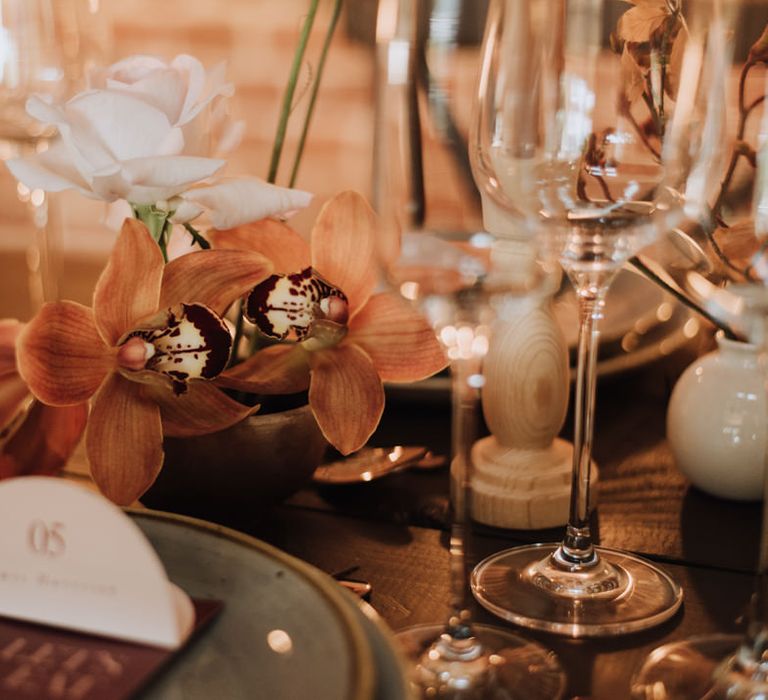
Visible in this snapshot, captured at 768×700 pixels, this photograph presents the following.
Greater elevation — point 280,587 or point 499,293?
point 499,293

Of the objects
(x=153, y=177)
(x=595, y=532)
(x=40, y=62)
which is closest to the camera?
(x=153, y=177)

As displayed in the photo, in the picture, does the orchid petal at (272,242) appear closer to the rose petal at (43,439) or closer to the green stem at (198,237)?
the green stem at (198,237)

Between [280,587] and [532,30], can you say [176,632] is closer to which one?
[280,587]

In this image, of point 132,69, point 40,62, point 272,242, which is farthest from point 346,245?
point 40,62

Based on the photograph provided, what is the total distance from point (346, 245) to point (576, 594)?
9.1 inches

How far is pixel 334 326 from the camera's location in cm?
61

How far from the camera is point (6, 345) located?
606 mm

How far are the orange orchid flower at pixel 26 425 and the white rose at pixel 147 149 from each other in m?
0.10

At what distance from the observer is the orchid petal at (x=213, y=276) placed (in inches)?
23.2

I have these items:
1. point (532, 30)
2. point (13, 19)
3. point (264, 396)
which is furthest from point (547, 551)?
point (13, 19)

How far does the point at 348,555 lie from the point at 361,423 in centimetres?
8

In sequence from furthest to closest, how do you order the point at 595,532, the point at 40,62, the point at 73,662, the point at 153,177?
the point at 40,62 < the point at 595,532 < the point at 153,177 < the point at 73,662

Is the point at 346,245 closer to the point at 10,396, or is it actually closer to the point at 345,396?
the point at 345,396

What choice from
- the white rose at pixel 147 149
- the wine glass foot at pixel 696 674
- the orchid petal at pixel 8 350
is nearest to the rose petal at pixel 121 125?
the white rose at pixel 147 149
